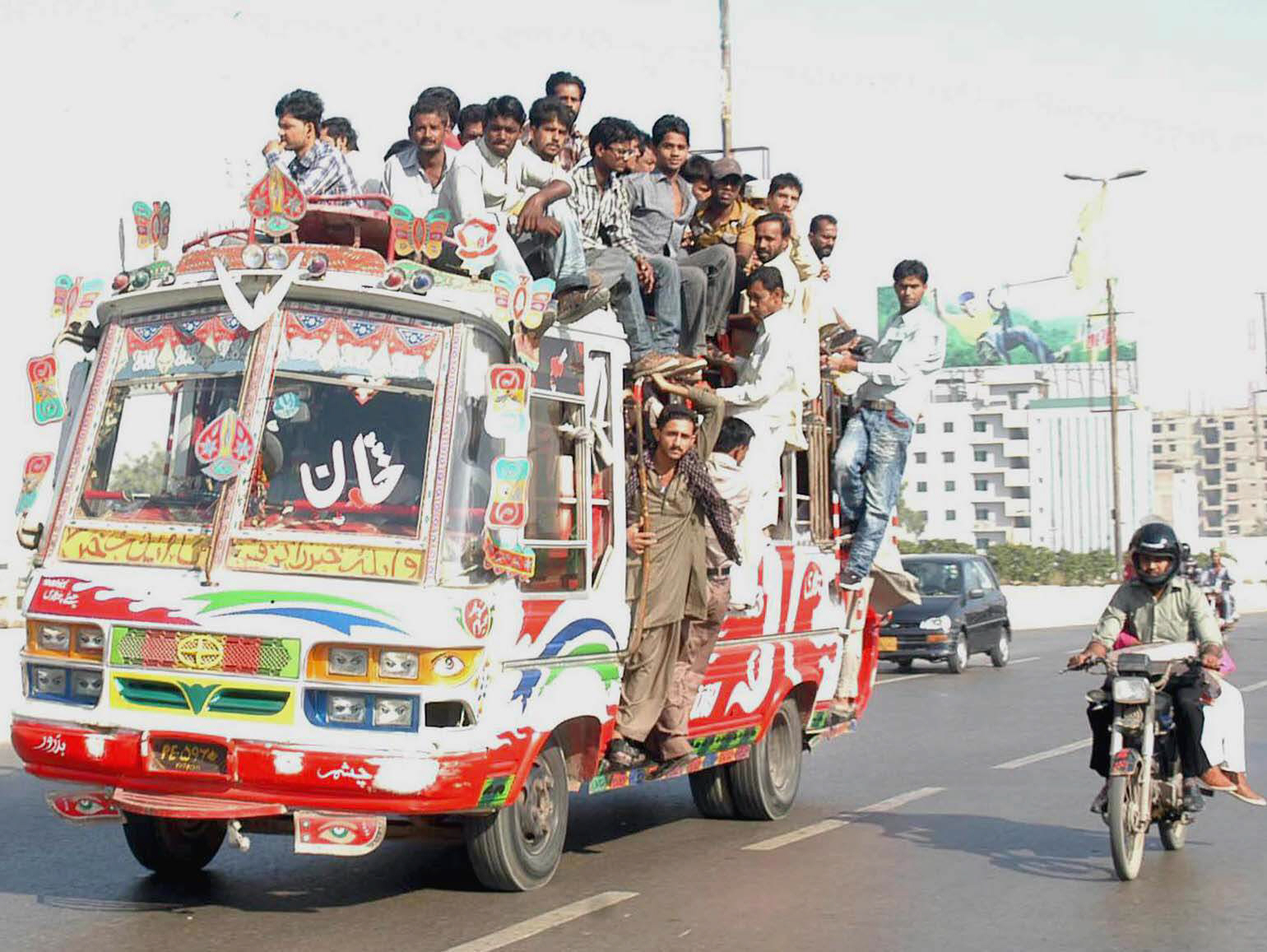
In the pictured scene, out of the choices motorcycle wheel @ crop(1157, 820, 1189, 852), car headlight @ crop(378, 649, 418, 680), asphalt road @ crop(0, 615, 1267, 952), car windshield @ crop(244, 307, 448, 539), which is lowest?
asphalt road @ crop(0, 615, 1267, 952)

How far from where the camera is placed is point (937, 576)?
26.3m

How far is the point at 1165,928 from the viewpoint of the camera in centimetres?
766

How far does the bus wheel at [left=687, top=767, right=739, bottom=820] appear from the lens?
10.9 metres

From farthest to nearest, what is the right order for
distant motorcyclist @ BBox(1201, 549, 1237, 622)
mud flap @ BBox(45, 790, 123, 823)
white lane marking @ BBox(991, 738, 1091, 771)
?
1. distant motorcyclist @ BBox(1201, 549, 1237, 622)
2. white lane marking @ BBox(991, 738, 1091, 771)
3. mud flap @ BBox(45, 790, 123, 823)

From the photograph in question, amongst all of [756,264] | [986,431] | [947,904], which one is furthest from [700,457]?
[986,431]

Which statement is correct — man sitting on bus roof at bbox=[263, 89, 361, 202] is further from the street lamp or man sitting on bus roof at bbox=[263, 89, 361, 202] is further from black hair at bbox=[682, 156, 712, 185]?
the street lamp

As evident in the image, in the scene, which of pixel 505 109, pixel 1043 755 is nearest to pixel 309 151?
pixel 505 109

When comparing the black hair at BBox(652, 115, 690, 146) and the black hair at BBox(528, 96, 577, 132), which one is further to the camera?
the black hair at BBox(652, 115, 690, 146)

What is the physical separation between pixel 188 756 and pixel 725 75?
13.9 metres

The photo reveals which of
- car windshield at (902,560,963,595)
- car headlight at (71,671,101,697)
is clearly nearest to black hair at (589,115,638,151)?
car headlight at (71,671,101,697)

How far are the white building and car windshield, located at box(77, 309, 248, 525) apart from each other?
145m

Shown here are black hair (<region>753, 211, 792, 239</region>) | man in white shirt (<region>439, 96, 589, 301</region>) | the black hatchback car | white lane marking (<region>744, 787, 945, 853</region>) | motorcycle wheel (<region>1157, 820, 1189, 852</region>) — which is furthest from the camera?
the black hatchback car

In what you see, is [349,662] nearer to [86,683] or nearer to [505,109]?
[86,683]

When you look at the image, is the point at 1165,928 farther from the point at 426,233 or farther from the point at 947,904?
the point at 426,233
